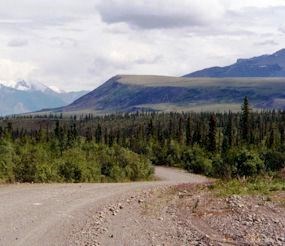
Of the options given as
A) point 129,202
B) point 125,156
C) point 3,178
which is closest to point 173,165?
point 125,156

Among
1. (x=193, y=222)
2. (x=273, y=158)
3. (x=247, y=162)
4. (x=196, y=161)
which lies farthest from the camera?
(x=196, y=161)

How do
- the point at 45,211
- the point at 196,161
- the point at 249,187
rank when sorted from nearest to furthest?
the point at 45,211, the point at 249,187, the point at 196,161

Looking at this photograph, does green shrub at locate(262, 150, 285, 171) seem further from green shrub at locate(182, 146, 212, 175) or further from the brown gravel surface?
the brown gravel surface

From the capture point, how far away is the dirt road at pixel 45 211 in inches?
600

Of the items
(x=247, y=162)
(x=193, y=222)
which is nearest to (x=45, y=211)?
(x=193, y=222)

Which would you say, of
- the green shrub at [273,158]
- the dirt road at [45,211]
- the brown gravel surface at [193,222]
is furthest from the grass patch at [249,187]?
the green shrub at [273,158]

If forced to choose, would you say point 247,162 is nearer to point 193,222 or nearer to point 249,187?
point 249,187

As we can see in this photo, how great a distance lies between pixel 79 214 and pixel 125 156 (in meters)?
38.2

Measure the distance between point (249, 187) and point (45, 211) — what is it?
26.0 ft

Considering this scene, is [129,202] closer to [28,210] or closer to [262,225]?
[28,210]

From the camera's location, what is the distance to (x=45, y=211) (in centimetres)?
1888

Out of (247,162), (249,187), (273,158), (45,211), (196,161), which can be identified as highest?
(249,187)

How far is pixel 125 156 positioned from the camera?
186ft

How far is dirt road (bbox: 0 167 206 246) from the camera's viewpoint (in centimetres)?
1524
